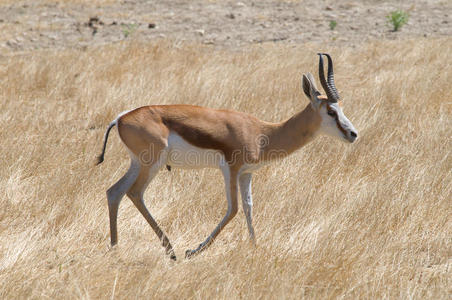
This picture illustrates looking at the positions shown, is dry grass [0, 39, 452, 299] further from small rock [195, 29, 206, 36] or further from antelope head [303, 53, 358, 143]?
small rock [195, 29, 206, 36]

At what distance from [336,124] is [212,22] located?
11539 mm

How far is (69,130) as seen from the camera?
8500mm

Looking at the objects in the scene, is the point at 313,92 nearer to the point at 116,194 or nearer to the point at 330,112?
the point at 330,112

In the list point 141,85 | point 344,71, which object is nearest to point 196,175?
point 141,85

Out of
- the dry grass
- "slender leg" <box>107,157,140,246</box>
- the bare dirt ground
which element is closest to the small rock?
the bare dirt ground

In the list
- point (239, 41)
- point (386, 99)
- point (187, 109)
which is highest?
point (187, 109)

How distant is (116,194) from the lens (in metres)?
5.35

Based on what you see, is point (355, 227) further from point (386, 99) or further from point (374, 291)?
point (386, 99)

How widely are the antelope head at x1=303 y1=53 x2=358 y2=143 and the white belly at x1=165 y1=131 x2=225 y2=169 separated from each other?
997mm

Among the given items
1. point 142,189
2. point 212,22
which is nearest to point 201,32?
point 212,22

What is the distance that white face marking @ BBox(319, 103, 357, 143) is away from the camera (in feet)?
18.0

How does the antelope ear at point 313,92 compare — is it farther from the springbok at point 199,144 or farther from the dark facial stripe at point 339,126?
the dark facial stripe at point 339,126

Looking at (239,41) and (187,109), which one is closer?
(187,109)

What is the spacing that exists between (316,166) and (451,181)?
1.47 m
